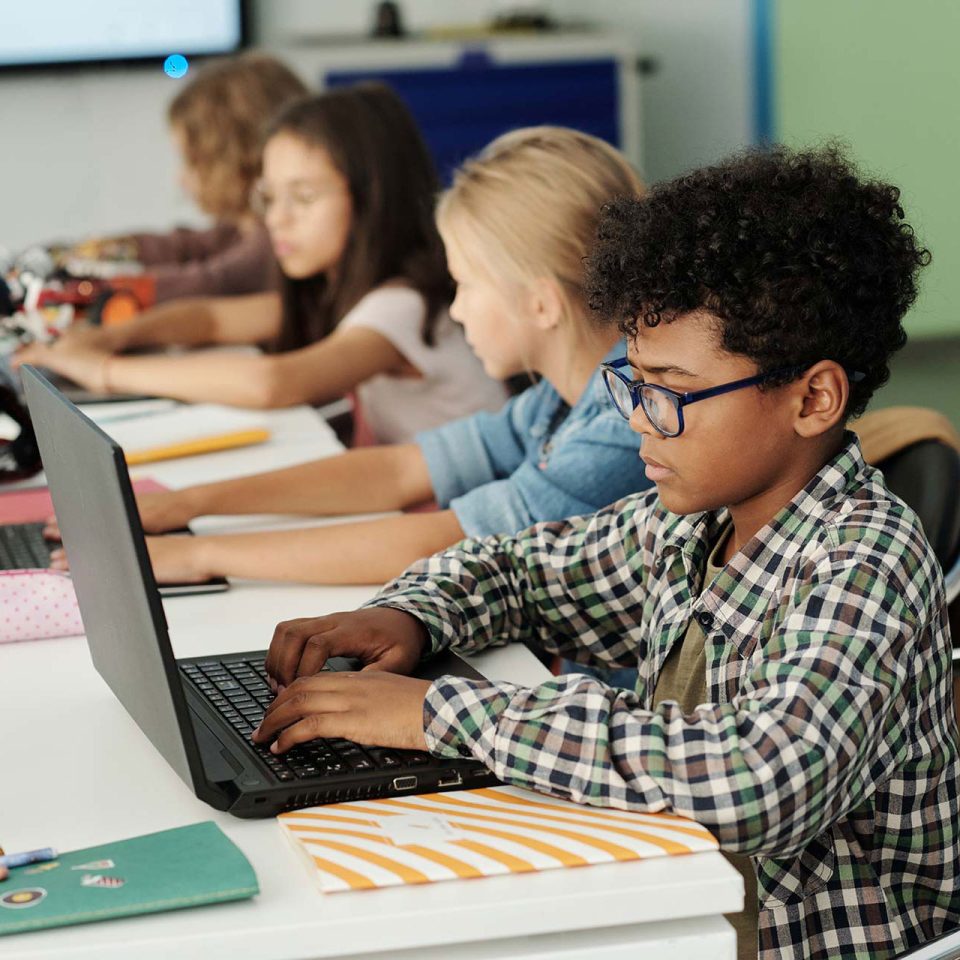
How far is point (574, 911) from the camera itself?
2.50ft

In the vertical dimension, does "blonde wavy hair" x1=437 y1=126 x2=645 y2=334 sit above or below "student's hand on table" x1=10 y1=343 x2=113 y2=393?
above

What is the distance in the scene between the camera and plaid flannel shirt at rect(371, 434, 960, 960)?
2.75 ft

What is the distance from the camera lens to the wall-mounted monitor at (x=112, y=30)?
4.52m

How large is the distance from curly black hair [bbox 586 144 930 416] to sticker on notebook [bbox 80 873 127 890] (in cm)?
52

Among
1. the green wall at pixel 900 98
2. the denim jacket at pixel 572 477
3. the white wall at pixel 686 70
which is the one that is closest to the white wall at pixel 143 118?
the white wall at pixel 686 70

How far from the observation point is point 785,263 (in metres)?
0.99

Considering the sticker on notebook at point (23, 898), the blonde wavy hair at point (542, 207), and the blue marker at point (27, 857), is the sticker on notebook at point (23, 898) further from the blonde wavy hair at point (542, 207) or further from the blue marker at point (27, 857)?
the blonde wavy hair at point (542, 207)

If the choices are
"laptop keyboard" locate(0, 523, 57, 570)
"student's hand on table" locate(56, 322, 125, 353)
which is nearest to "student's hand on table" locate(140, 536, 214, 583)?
"laptop keyboard" locate(0, 523, 57, 570)

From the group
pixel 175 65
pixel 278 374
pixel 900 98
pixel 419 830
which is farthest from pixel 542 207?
pixel 175 65

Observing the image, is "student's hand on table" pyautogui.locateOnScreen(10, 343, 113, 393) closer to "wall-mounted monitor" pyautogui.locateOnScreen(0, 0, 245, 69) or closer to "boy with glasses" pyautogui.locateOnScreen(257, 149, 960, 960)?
"boy with glasses" pyautogui.locateOnScreen(257, 149, 960, 960)

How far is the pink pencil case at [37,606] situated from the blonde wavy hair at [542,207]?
58 centimetres

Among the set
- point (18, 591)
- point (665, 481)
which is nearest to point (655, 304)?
point (665, 481)

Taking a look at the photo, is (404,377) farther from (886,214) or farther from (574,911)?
(574,911)

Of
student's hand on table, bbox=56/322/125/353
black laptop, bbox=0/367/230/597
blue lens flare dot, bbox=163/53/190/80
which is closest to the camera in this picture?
black laptop, bbox=0/367/230/597
